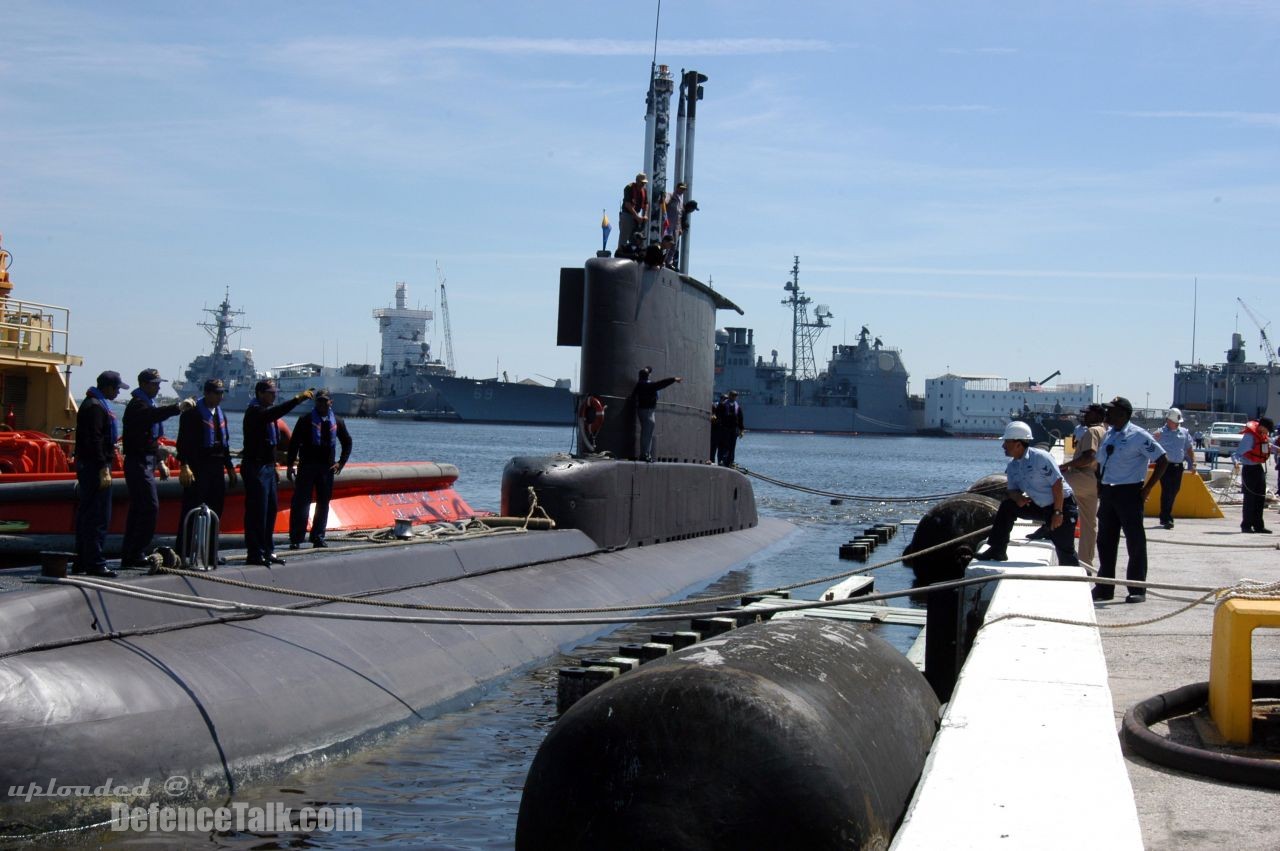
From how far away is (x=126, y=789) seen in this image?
6.11m

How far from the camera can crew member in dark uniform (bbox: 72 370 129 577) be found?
26.8 feet

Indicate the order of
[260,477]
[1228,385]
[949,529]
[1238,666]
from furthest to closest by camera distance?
[1228,385], [949,529], [260,477], [1238,666]

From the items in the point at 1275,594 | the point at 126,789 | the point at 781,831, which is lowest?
the point at 126,789

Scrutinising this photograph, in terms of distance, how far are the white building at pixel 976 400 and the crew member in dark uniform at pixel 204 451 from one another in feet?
374

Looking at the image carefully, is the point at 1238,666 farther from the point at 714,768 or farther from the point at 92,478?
the point at 92,478

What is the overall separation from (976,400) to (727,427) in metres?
102

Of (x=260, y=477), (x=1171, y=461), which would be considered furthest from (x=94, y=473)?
(x=1171, y=461)

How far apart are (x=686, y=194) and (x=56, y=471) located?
9.74m

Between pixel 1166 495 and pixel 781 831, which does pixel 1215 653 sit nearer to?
pixel 781 831

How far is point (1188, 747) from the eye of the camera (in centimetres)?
514

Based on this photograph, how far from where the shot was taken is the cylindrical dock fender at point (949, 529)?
15734mm

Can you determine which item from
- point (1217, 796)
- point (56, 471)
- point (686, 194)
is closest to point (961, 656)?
point (1217, 796)

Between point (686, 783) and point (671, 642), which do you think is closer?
point (686, 783)

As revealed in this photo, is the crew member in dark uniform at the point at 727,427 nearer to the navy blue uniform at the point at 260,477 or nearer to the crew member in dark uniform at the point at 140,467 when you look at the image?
the navy blue uniform at the point at 260,477
